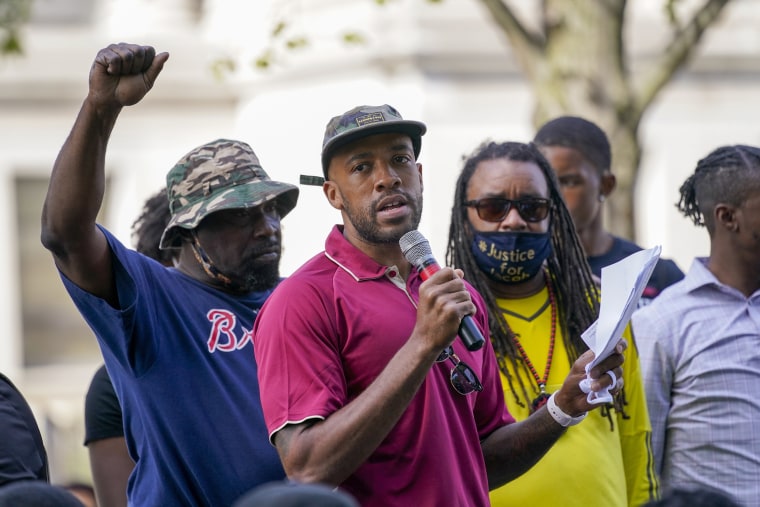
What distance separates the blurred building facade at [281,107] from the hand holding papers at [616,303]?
8.09 m

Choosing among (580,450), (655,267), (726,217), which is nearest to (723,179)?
(726,217)

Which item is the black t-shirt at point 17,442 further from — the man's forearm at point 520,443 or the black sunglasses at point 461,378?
the man's forearm at point 520,443

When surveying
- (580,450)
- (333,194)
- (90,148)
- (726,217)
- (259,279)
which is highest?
(90,148)

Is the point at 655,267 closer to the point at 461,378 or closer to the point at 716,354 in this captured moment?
the point at 716,354

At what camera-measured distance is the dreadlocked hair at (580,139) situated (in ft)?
20.1

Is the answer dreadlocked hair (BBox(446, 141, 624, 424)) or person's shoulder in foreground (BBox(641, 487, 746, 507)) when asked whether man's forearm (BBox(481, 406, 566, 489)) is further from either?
person's shoulder in foreground (BBox(641, 487, 746, 507))

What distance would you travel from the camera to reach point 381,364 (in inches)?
144

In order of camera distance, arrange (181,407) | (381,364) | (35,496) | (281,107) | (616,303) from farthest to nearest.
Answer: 1. (281,107)
2. (181,407)
3. (616,303)
4. (381,364)
5. (35,496)

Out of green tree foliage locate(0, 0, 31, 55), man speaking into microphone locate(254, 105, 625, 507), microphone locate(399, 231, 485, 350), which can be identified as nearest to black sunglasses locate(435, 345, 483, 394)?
man speaking into microphone locate(254, 105, 625, 507)

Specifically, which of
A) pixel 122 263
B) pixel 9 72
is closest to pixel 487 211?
pixel 122 263

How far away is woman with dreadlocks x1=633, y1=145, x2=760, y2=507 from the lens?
491 centimetres

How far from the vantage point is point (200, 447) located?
13.8 ft

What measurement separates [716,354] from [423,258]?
1.76m

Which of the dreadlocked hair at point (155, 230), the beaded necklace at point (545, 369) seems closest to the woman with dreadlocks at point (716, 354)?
the beaded necklace at point (545, 369)
